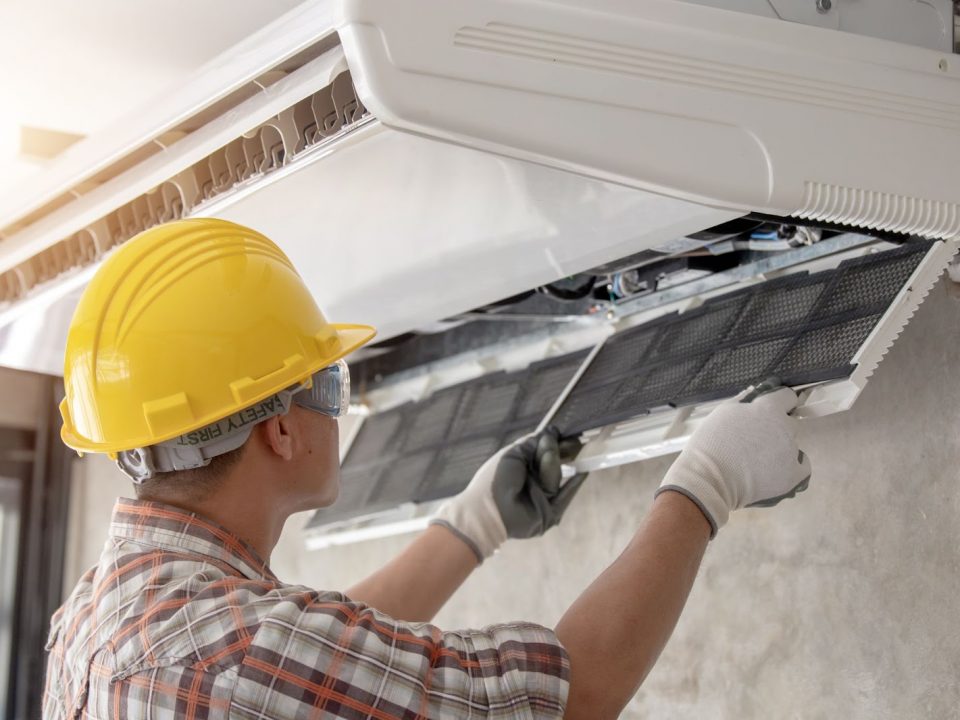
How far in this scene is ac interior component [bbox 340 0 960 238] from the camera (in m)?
1.10

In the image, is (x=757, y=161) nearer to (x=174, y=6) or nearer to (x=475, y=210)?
(x=475, y=210)

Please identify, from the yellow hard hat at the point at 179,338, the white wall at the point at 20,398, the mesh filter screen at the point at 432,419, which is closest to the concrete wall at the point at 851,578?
the mesh filter screen at the point at 432,419

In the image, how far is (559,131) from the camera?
113 cm

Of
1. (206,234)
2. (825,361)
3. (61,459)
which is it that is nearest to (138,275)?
(206,234)

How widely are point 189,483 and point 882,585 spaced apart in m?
1.02

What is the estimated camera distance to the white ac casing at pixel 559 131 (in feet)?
3.66

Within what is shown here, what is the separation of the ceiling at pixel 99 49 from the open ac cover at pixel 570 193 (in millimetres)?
288

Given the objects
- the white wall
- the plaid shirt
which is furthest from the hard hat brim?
the white wall

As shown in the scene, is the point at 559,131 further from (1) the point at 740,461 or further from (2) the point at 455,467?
(2) the point at 455,467

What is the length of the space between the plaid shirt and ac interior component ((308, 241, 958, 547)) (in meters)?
0.57

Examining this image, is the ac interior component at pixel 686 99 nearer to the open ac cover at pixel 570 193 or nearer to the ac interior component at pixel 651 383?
the open ac cover at pixel 570 193

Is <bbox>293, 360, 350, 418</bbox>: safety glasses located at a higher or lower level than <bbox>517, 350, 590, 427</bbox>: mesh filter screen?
higher

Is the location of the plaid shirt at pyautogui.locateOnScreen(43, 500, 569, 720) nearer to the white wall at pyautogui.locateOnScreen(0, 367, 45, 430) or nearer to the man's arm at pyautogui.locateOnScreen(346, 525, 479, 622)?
the man's arm at pyautogui.locateOnScreen(346, 525, 479, 622)

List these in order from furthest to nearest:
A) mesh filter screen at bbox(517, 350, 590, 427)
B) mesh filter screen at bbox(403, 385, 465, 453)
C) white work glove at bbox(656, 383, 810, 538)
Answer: mesh filter screen at bbox(403, 385, 465, 453)
mesh filter screen at bbox(517, 350, 590, 427)
white work glove at bbox(656, 383, 810, 538)
